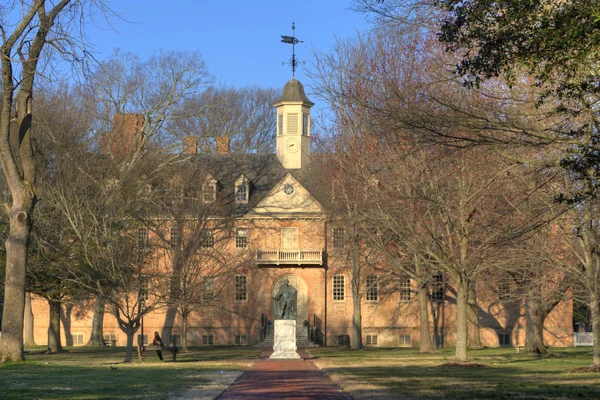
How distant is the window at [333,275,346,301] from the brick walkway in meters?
26.7

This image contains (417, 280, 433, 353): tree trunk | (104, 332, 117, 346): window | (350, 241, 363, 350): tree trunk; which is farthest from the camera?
(104, 332, 117, 346): window

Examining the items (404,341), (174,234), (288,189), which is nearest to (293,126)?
(288,189)

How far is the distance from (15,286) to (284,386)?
30.0 feet

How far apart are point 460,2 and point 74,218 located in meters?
20.4

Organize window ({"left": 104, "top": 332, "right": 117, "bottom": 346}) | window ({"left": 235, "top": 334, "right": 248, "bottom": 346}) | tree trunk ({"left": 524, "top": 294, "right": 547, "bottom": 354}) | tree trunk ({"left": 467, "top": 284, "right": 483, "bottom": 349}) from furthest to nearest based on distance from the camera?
window ({"left": 104, "top": 332, "right": 117, "bottom": 346}) → window ({"left": 235, "top": 334, "right": 248, "bottom": 346}) → tree trunk ({"left": 467, "top": 284, "right": 483, "bottom": 349}) → tree trunk ({"left": 524, "top": 294, "right": 547, "bottom": 354})

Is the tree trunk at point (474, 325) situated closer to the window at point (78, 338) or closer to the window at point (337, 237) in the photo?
the window at point (337, 237)

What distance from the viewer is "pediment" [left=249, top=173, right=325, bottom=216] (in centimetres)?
5159

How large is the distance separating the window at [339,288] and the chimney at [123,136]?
15.3 m

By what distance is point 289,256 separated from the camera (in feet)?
167

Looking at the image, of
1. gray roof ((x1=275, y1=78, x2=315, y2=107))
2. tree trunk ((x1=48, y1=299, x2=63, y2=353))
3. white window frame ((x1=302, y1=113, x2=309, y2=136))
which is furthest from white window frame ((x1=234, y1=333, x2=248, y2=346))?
gray roof ((x1=275, y1=78, x2=315, y2=107))

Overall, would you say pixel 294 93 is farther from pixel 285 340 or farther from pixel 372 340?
pixel 285 340

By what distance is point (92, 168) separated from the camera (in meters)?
36.4

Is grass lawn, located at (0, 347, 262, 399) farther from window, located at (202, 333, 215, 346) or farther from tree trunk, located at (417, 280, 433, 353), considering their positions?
window, located at (202, 333, 215, 346)

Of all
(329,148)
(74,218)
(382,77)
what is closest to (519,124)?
(382,77)
